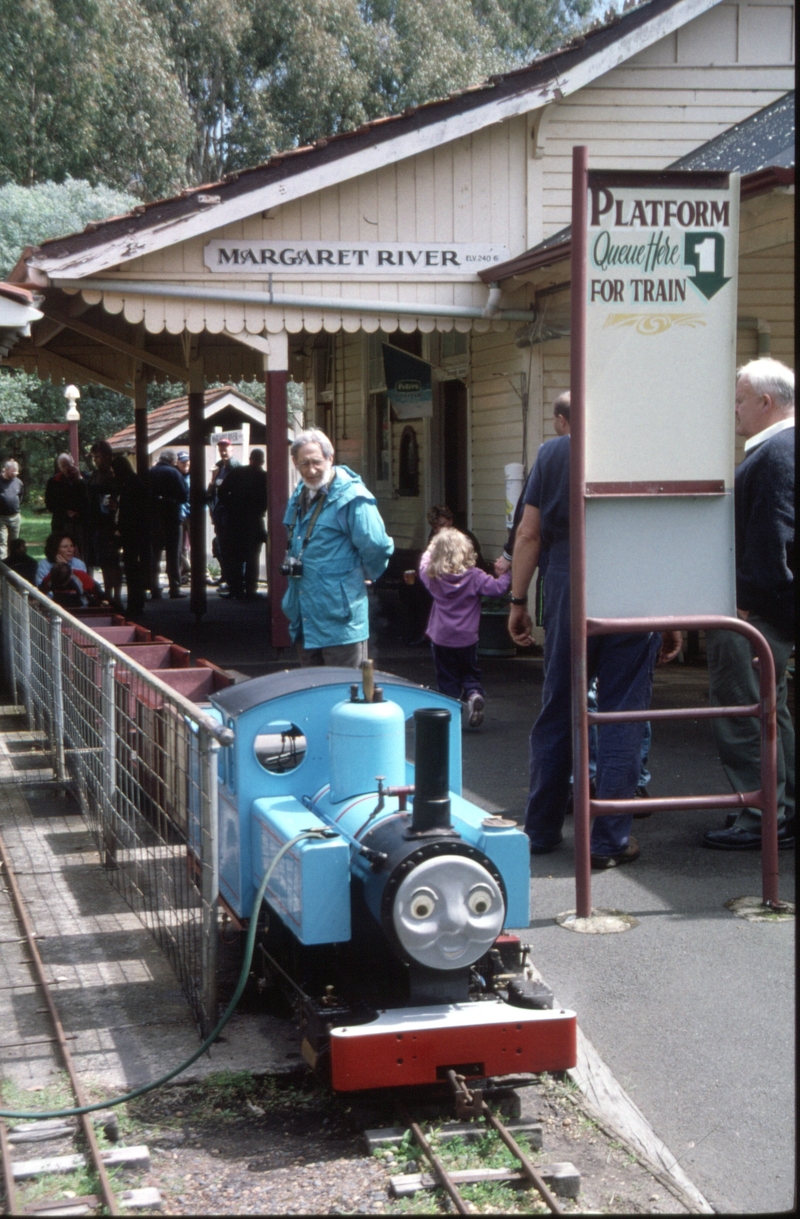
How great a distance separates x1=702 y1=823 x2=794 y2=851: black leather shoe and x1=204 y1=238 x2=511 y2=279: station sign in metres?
7.32

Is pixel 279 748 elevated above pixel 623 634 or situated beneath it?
situated beneath

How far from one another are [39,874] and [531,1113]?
321 centimetres

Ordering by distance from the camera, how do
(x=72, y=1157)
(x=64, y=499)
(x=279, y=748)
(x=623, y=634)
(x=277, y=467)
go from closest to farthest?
(x=72, y=1157), (x=279, y=748), (x=623, y=634), (x=277, y=467), (x=64, y=499)

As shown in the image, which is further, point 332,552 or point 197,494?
point 197,494

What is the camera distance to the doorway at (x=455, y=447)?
1492 cm

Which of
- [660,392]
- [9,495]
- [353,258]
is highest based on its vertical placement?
[353,258]

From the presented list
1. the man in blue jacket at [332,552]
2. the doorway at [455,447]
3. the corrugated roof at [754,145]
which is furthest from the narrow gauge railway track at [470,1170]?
the doorway at [455,447]

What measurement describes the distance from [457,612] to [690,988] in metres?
4.71

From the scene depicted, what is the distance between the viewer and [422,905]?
3.73 metres

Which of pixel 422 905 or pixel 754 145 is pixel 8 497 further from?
pixel 422 905

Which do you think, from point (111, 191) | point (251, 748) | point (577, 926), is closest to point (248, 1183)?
point (251, 748)

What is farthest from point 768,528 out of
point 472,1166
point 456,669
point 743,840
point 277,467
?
point 277,467

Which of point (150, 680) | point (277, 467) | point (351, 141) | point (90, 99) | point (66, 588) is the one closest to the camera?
point (150, 680)

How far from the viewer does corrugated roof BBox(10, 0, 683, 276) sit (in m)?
11.1
